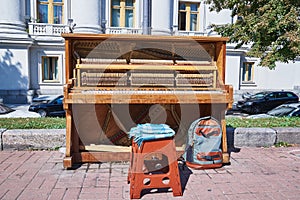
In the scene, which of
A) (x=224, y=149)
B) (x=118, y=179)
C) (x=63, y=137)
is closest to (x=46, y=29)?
(x=63, y=137)

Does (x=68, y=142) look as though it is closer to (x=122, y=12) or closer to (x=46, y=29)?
A: (x=46, y=29)

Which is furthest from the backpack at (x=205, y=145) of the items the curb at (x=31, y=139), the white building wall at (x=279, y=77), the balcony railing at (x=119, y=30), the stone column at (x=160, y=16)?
the white building wall at (x=279, y=77)

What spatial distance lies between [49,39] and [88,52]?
1237 cm

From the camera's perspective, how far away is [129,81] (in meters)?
4.14

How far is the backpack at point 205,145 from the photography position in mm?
3738

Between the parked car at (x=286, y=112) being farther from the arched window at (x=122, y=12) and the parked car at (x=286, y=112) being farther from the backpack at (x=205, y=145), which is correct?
the arched window at (x=122, y=12)

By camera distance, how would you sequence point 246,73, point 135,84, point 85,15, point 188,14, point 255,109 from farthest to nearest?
Answer: point 246,73 → point 188,14 → point 85,15 → point 255,109 → point 135,84

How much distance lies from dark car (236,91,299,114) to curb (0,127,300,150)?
951 cm

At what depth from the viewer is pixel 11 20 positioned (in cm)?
1430

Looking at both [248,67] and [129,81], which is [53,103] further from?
[248,67]

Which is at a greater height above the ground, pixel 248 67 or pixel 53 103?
pixel 248 67

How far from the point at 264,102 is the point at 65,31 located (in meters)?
12.5

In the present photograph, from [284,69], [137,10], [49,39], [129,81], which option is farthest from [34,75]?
[284,69]

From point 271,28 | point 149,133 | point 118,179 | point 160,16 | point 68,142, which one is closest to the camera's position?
point 149,133
